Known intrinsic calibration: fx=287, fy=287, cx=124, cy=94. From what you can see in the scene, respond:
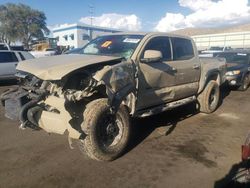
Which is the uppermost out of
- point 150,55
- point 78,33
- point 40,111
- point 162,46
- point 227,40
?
point 78,33

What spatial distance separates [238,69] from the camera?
442 inches

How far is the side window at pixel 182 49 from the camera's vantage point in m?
6.18

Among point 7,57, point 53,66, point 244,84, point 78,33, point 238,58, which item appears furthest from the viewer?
point 78,33

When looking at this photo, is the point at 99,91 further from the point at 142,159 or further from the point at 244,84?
the point at 244,84

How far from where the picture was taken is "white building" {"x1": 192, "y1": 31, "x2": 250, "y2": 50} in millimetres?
42500

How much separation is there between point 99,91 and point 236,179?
2.33 metres

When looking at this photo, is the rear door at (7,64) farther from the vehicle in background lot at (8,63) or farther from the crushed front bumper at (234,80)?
the crushed front bumper at (234,80)

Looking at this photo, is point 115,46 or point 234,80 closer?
point 115,46

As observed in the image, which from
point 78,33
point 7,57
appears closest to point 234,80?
point 7,57

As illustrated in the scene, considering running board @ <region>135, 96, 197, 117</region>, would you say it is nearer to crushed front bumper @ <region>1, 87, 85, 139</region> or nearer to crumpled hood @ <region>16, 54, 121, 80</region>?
crumpled hood @ <region>16, 54, 121, 80</region>

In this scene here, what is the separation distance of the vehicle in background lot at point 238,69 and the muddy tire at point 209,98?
3748 mm

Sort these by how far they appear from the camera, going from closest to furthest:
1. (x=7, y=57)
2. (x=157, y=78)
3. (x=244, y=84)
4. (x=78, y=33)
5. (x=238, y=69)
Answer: (x=157, y=78) → (x=238, y=69) → (x=244, y=84) → (x=7, y=57) → (x=78, y=33)

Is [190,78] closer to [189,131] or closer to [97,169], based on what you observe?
[189,131]

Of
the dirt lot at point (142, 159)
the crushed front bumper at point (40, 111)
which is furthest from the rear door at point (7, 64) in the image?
the crushed front bumper at point (40, 111)
